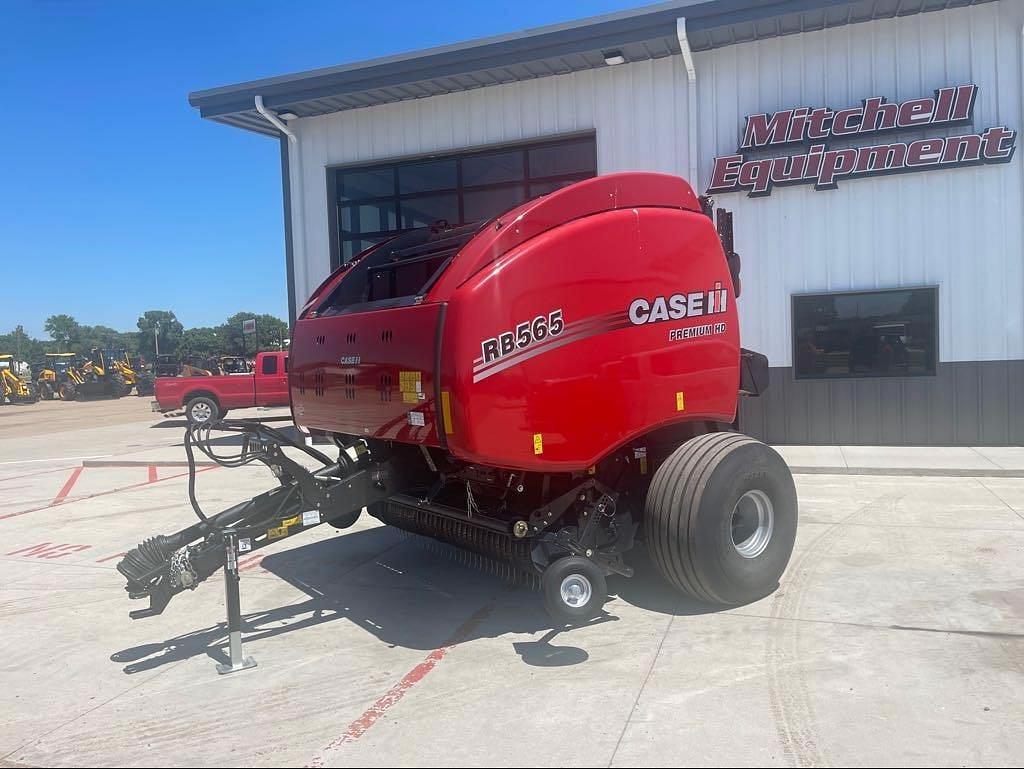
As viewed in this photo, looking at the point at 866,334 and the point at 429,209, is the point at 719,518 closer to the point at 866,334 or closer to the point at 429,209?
the point at 866,334

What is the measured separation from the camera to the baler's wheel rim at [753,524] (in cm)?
516

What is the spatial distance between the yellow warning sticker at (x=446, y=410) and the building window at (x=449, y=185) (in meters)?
8.01

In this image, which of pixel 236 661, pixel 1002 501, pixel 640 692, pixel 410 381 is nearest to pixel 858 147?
pixel 1002 501

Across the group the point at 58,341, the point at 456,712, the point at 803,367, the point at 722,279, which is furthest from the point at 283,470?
the point at 58,341

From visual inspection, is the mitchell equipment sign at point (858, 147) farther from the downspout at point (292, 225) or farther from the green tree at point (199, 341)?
the green tree at point (199, 341)

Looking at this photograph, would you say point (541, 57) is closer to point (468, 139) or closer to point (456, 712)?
point (468, 139)

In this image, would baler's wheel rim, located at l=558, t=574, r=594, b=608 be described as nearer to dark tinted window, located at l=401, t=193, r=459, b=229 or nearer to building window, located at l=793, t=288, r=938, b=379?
building window, located at l=793, t=288, r=938, b=379

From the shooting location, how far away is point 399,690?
3922 mm

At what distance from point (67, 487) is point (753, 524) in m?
10.2

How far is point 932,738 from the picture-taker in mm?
3229

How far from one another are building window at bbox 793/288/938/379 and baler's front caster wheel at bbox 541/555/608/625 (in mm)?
7889

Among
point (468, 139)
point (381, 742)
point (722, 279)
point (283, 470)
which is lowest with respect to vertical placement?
point (381, 742)

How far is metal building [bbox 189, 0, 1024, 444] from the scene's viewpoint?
10.3m

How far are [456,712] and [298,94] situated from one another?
11.9m
